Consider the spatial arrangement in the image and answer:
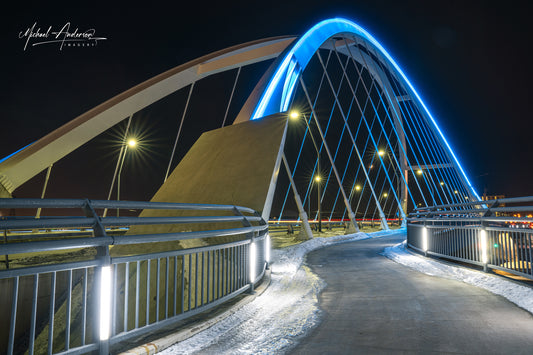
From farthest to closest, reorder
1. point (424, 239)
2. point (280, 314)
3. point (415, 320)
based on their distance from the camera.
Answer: point (424, 239)
point (280, 314)
point (415, 320)

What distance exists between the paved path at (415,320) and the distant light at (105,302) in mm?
1741

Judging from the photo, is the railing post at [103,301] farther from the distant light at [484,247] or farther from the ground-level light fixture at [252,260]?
the distant light at [484,247]

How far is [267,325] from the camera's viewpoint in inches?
182

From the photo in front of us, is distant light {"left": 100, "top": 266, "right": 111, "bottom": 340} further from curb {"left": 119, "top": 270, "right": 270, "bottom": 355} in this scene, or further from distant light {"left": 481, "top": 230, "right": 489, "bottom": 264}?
distant light {"left": 481, "top": 230, "right": 489, "bottom": 264}

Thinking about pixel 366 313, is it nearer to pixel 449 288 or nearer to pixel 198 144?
pixel 449 288

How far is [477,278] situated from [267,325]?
4892 mm

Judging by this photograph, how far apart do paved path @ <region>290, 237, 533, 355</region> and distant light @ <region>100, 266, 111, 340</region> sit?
1.74 meters

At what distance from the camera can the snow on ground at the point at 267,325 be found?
379 cm

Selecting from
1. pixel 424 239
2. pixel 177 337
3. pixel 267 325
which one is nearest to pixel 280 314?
pixel 267 325

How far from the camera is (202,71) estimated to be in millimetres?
14289

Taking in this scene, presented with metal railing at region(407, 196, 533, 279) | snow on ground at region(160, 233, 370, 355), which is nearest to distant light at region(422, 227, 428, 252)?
metal railing at region(407, 196, 533, 279)

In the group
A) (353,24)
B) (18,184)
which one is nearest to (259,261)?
(18,184)

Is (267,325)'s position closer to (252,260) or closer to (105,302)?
(252,260)

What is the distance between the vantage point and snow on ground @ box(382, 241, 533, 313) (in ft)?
18.8
